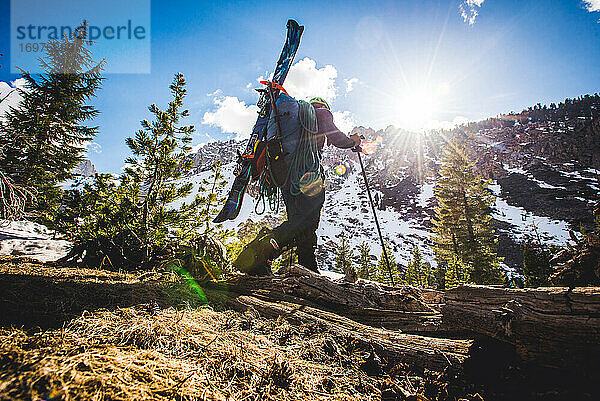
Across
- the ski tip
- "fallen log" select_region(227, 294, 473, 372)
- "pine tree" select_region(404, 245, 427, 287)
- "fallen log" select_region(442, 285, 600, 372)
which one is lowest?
"pine tree" select_region(404, 245, 427, 287)

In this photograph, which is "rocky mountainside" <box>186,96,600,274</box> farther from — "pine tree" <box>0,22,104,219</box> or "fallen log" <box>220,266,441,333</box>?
"fallen log" <box>220,266,441,333</box>

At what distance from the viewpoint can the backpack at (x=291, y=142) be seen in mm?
3785

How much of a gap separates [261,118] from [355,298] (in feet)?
11.7

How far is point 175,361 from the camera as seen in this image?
0.98 meters

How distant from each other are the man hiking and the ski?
0.96 m

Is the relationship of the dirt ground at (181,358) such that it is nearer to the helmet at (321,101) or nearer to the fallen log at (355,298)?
the fallen log at (355,298)

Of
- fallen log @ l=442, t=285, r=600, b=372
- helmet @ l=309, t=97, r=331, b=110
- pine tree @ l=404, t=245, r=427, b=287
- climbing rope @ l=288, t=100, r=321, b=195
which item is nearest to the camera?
fallen log @ l=442, t=285, r=600, b=372

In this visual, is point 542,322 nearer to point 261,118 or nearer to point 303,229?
point 303,229

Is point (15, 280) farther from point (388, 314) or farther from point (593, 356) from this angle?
point (593, 356)

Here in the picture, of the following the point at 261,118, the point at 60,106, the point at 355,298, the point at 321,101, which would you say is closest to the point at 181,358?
the point at 355,298

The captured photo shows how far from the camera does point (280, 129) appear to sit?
3863 millimetres

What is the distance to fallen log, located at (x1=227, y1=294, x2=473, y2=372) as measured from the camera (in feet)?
4.72

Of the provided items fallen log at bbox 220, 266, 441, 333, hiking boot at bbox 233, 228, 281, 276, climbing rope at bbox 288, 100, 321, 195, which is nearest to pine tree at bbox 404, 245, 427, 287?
climbing rope at bbox 288, 100, 321, 195

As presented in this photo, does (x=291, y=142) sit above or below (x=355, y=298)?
above
